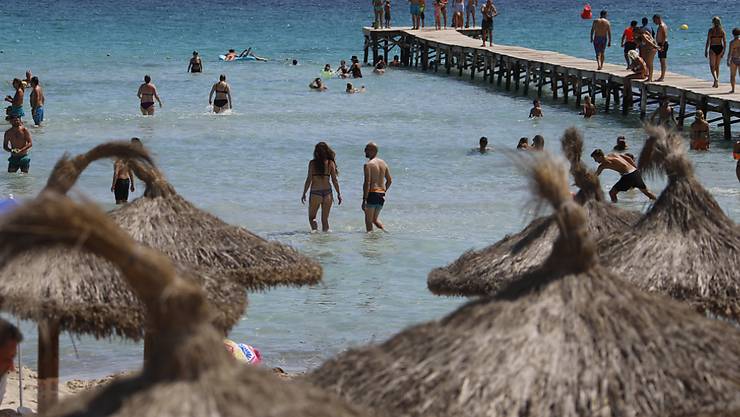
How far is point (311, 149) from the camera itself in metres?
27.7

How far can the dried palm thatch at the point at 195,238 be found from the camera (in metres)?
8.88

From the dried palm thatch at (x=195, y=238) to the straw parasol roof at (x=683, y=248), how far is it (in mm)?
2359

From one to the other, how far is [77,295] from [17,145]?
15013mm

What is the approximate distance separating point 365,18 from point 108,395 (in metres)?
75.0

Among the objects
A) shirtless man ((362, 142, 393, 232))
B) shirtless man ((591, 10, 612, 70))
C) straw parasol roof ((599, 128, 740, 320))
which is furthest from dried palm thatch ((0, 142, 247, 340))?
shirtless man ((591, 10, 612, 70))

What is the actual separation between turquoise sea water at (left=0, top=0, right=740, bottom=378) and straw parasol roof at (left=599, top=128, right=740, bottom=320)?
1.07 m

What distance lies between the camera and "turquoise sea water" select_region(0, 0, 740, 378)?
14.5m

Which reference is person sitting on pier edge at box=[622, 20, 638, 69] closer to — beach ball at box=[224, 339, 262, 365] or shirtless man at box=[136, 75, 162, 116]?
shirtless man at box=[136, 75, 162, 116]

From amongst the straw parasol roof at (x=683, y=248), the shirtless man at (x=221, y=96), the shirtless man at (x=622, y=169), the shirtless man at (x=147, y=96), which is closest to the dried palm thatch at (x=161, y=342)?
the straw parasol roof at (x=683, y=248)

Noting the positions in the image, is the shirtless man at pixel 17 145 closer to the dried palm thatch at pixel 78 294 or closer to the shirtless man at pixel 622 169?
the shirtless man at pixel 622 169

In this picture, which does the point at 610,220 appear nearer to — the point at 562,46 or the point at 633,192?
the point at 633,192

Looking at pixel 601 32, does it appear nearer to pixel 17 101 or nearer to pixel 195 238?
pixel 17 101

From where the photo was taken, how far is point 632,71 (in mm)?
31016

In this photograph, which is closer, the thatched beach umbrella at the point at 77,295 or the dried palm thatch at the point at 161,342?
the dried palm thatch at the point at 161,342
